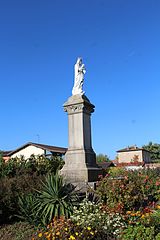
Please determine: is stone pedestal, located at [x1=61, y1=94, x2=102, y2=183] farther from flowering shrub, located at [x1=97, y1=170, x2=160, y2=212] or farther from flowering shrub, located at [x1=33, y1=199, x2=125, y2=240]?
flowering shrub, located at [x1=33, y1=199, x2=125, y2=240]

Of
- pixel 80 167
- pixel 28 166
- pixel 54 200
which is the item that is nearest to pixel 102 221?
pixel 54 200

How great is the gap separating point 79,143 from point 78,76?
10.5 ft

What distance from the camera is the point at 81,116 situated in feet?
40.3

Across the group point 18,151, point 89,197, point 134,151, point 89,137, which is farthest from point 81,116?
point 134,151

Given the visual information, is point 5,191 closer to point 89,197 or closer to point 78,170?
point 89,197

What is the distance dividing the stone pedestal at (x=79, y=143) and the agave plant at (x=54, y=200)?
360 centimetres

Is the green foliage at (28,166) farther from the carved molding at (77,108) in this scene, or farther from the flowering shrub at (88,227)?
the flowering shrub at (88,227)

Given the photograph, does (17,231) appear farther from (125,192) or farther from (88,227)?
(125,192)

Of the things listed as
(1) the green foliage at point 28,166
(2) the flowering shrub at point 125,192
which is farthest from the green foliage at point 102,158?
(2) the flowering shrub at point 125,192

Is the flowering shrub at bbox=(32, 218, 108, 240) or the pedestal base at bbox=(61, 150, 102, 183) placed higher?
the pedestal base at bbox=(61, 150, 102, 183)

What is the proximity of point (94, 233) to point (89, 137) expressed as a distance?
23.1 feet

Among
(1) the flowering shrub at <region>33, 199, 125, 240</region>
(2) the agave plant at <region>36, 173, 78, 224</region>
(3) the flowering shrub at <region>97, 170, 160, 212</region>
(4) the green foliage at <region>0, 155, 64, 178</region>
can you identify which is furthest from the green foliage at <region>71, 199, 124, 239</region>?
(4) the green foliage at <region>0, 155, 64, 178</region>

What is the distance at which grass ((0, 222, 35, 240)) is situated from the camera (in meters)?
6.74

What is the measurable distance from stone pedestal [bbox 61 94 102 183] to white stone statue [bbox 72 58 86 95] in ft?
1.06
